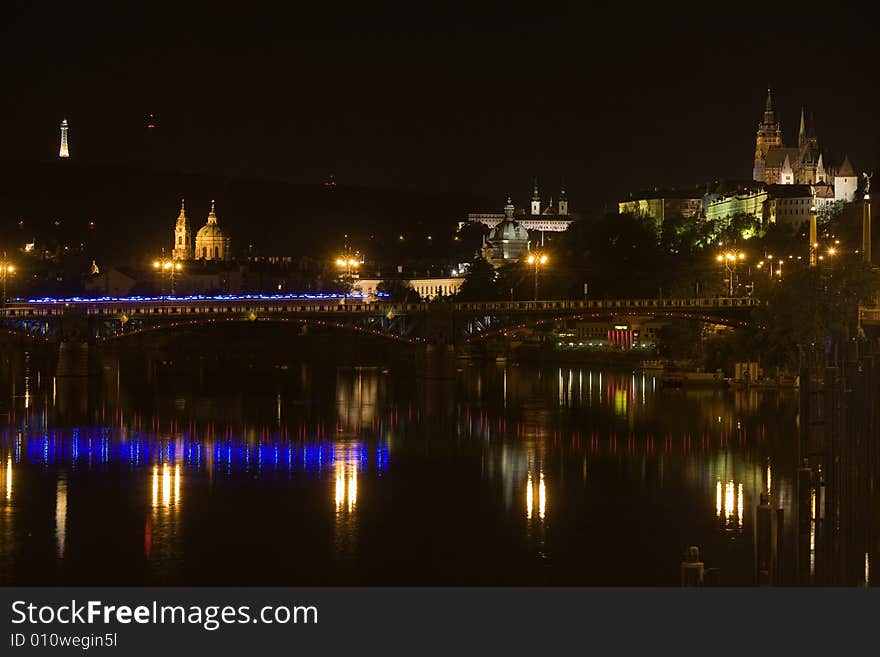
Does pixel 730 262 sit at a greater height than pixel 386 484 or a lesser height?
greater

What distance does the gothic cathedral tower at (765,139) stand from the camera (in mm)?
Answer: 189000

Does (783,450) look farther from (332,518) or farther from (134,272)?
(134,272)

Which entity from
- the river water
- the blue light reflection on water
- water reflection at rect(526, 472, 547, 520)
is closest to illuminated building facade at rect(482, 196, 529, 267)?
the river water

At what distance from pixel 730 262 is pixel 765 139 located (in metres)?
79.9

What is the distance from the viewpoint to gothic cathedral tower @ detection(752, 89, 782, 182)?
620 feet

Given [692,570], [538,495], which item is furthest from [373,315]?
[692,570]

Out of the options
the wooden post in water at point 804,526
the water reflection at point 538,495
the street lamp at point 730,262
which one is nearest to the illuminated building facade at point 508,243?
the street lamp at point 730,262

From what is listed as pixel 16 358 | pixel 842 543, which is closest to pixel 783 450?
pixel 842 543

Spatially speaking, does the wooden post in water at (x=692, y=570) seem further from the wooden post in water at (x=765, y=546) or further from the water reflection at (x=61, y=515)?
the water reflection at (x=61, y=515)

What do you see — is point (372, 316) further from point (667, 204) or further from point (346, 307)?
point (667, 204)

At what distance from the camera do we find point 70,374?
8162 centimetres

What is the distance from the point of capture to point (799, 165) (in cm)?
17538

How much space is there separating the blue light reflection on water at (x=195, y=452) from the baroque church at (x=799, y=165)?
11232 cm

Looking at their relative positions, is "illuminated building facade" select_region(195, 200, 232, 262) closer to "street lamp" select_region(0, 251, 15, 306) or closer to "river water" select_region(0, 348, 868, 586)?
"street lamp" select_region(0, 251, 15, 306)
